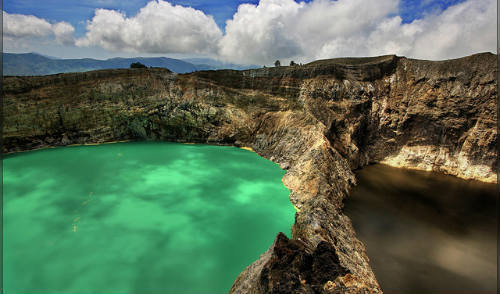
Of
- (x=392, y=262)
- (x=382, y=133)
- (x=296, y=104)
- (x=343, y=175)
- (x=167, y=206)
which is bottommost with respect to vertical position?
(x=392, y=262)

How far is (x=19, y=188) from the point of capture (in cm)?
1451

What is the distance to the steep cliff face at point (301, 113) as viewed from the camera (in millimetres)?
20047

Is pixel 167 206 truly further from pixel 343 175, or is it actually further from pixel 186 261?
pixel 343 175

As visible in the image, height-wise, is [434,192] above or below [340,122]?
below

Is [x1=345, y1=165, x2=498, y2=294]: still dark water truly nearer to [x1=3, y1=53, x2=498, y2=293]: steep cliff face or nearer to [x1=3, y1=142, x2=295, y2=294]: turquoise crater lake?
[x1=3, y1=53, x2=498, y2=293]: steep cliff face

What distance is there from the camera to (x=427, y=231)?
13.0 meters

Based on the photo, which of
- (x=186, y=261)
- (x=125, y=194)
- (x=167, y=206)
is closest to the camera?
(x=186, y=261)

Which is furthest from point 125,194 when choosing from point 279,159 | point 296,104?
point 296,104

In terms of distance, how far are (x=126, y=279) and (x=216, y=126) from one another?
19.5 meters

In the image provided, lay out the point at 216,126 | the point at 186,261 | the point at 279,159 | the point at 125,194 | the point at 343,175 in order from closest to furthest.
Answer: the point at 186,261
the point at 125,194
the point at 343,175
the point at 279,159
the point at 216,126

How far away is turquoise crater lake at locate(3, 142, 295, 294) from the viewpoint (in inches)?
338

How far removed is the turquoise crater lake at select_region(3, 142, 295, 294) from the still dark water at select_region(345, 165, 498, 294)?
474 cm

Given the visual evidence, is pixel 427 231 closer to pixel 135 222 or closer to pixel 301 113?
pixel 301 113

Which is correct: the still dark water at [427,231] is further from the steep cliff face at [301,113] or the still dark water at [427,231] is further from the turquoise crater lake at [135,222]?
the turquoise crater lake at [135,222]
